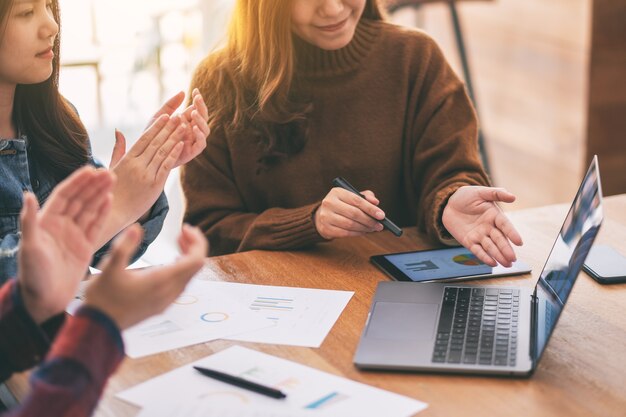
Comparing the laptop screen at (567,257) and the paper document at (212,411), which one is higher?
the laptop screen at (567,257)

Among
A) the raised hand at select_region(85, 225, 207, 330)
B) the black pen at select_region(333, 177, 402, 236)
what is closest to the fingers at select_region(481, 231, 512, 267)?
the black pen at select_region(333, 177, 402, 236)

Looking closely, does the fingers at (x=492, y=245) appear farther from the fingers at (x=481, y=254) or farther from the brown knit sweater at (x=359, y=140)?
the brown knit sweater at (x=359, y=140)

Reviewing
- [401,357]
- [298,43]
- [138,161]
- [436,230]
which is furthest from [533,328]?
[298,43]

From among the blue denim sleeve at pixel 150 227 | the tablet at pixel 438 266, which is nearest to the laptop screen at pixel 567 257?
the tablet at pixel 438 266

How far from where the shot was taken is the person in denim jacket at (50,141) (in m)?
1.35

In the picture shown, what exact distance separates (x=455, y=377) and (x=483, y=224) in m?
0.41

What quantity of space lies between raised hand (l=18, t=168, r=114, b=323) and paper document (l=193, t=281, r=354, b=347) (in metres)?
0.29

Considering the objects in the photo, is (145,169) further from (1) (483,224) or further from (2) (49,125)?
(1) (483,224)

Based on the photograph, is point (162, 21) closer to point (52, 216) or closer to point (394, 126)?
point (394, 126)

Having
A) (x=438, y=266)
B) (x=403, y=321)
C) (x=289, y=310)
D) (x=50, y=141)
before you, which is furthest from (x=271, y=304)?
(x=50, y=141)

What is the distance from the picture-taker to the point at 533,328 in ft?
3.84

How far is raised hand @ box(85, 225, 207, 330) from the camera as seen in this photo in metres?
0.84

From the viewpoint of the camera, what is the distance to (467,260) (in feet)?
4.75

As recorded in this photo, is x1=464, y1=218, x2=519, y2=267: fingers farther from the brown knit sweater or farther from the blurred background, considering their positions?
the blurred background
